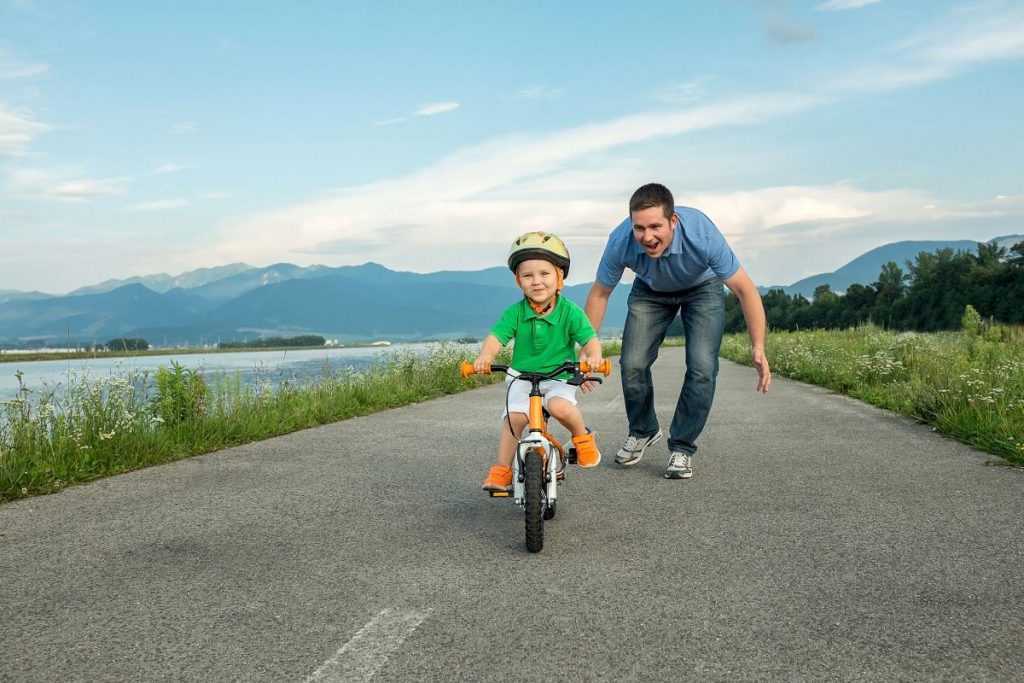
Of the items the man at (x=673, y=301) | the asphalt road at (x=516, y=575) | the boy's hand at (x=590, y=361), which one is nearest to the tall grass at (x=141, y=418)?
the asphalt road at (x=516, y=575)

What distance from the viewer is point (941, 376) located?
1145cm

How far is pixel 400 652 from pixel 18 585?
7.05ft

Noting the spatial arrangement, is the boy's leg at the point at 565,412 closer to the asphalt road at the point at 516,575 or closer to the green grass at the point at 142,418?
the asphalt road at the point at 516,575

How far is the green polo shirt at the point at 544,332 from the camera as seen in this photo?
497 centimetres

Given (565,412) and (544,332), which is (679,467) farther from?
(544,332)

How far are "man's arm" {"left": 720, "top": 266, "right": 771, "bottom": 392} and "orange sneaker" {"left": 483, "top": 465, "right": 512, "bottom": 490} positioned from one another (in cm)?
222

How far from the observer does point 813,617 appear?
11.0 feet

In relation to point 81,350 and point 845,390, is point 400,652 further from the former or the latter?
point 845,390

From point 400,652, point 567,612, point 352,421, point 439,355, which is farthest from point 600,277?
point 439,355

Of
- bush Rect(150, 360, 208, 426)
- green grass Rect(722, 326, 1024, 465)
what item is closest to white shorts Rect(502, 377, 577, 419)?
green grass Rect(722, 326, 1024, 465)

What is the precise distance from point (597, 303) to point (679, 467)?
146 cm

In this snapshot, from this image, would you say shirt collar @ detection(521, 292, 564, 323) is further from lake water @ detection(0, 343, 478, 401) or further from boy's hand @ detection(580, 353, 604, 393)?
lake water @ detection(0, 343, 478, 401)

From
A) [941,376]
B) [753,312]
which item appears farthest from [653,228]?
[941,376]

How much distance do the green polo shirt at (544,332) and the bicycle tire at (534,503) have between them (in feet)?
2.45
